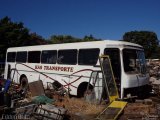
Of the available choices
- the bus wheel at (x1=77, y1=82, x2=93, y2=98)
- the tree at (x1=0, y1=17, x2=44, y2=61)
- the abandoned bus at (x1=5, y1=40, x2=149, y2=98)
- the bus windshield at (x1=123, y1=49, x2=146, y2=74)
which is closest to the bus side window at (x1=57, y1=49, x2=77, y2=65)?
the abandoned bus at (x1=5, y1=40, x2=149, y2=98)

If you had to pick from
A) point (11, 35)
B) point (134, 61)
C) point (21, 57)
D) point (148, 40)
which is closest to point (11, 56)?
point (21, 57)

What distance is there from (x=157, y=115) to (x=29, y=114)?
4.92m

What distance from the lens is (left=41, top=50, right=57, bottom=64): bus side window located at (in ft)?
50.7

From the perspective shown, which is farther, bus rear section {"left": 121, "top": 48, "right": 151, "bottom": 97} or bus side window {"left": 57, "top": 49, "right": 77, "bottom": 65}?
bus side window {"left": 57, "top": 49, "right": 77, "bottom": 65}

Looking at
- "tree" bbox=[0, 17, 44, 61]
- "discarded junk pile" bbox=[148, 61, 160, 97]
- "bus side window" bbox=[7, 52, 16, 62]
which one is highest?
"tree" bbox=[0, 17, 44, 61]

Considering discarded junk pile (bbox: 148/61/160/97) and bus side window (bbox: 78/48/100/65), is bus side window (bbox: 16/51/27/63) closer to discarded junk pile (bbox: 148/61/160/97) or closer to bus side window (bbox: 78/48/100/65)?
bus side window (bbox: 78/48/100/65)

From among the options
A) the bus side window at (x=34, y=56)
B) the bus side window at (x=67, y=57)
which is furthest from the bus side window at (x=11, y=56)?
the bus side window at (x=67, y=57)

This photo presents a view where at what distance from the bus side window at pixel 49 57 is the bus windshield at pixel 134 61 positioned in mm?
4812

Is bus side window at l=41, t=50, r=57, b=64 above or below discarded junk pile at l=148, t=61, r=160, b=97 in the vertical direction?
above

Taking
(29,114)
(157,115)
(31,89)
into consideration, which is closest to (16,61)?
(31,89)

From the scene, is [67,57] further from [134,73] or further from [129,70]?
[134,73]

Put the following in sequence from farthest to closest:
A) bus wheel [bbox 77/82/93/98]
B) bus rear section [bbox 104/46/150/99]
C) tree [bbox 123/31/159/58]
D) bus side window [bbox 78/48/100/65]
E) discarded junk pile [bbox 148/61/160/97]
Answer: tree [bbox 123/31/159/58]
discarded junk pile [bbox 148/61/160/97]
bus wheel [bbox 77/82/93/98]
bus side window [bbox 78/48/100/65]
bus rear section [bbox 104/46/150/99]

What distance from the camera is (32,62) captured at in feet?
57.3

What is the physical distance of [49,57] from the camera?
1591 cm
